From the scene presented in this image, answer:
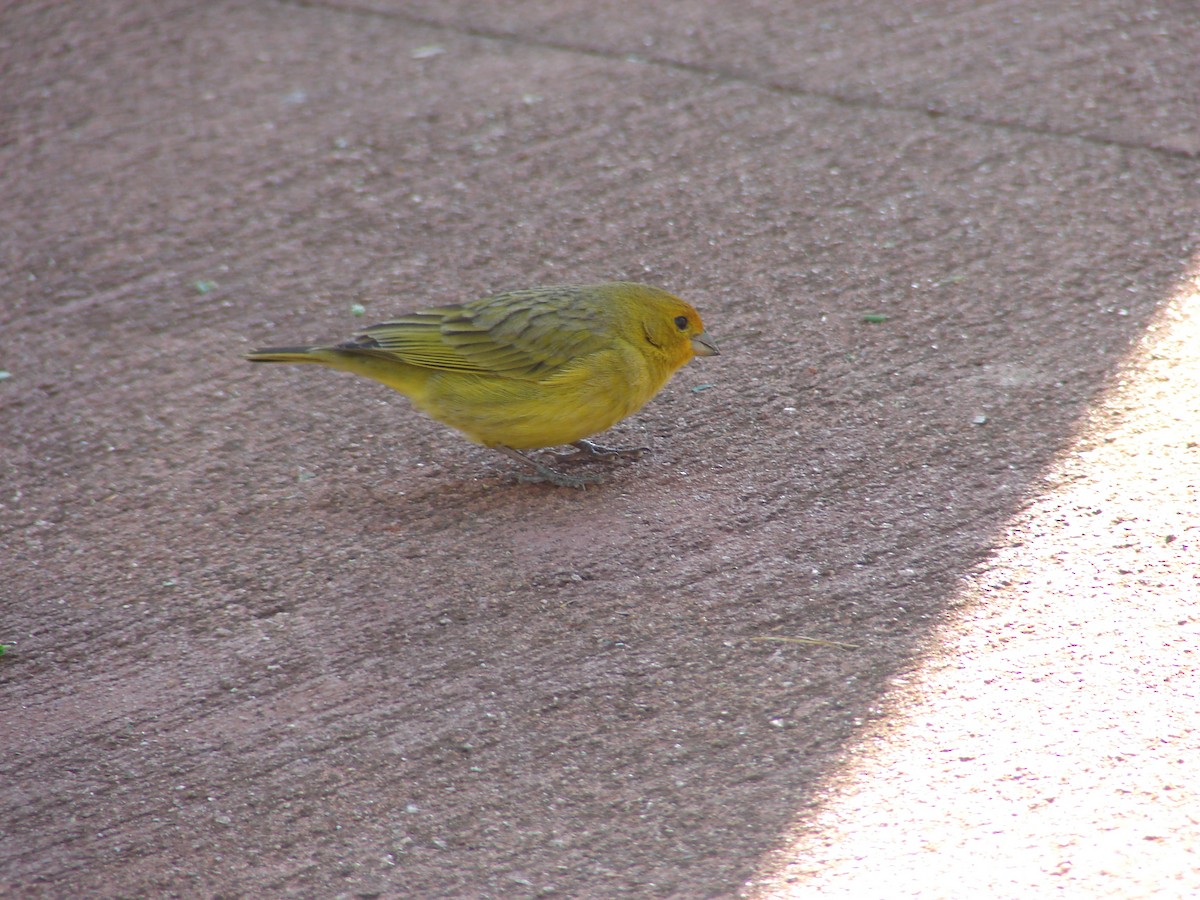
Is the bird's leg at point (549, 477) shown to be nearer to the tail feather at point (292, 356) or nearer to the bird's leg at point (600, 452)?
the bird's leg at point (600, 452)

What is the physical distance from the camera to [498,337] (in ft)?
14.1

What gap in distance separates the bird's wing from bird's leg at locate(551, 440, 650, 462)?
1.65ft

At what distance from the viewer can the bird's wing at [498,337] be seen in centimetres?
424

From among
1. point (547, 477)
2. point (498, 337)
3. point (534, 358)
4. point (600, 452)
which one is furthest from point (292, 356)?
point (600, 452)

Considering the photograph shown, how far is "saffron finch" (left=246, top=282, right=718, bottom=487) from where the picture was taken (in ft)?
13.8

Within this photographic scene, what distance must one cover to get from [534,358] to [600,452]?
1.89 feet

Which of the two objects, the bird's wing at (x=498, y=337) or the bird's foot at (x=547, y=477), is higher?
the bird's wing at (x=498, y=337)

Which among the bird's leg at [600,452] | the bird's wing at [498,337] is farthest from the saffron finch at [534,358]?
the bird's leg at [600,452]

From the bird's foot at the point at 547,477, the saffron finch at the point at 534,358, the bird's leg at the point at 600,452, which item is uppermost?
the saffron finch at the point at 534,358

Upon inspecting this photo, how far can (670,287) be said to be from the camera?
558 centimetres

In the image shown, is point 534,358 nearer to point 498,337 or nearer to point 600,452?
point 498,337

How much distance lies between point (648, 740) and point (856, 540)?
1.10 meters

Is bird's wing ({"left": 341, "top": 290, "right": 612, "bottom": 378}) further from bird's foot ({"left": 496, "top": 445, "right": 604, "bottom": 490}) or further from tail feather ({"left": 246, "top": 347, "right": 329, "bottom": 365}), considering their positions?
bird's foot ({"left": 496, "top": 445, "right": 604, "bottom": 490})

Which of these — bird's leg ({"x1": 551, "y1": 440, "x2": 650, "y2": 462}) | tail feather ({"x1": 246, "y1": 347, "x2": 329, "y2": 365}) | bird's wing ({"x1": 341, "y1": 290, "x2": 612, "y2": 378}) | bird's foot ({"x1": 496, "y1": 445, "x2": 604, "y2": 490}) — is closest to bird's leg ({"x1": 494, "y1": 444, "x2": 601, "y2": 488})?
bird's foot ({"x1": 496, "y1": 445, "x2": 604, "y2": 490})
